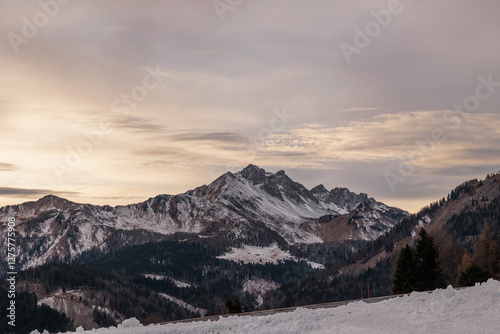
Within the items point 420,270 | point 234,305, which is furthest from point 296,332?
point 234,305

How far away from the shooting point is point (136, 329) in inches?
1089

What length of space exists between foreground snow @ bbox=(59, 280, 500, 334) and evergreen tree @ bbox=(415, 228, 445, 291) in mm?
38370

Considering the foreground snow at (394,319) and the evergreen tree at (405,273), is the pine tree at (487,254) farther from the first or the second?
the foreground snow at (394,319)

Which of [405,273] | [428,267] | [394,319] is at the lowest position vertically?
[405,273]

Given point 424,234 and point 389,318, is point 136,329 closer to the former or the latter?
point 389,318

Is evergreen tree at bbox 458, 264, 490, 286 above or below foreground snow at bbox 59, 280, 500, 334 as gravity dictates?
below

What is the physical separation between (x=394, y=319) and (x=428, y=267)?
44158 mm

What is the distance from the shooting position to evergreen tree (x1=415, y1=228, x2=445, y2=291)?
64.6 metres

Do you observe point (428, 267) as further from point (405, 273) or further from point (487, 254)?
point (487, 254)

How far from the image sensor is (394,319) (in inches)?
966

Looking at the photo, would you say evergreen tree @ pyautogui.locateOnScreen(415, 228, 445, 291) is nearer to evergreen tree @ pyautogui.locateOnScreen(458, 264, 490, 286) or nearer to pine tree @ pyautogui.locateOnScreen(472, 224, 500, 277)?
evergreen tree @ pyautogui.locateOnScreen(458, 264, 490, 286)

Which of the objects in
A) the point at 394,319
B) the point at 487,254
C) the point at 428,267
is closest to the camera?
the point at 394,319

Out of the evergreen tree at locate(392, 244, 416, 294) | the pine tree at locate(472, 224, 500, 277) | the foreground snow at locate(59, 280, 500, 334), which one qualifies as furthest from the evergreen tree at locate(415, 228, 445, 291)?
the foreground snow at locate(59, 280, 500, 334)

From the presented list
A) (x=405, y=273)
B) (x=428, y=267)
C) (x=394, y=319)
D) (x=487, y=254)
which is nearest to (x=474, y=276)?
(x=428, y=267)
